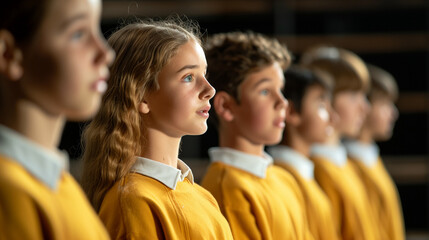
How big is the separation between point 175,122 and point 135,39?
7.7 inches

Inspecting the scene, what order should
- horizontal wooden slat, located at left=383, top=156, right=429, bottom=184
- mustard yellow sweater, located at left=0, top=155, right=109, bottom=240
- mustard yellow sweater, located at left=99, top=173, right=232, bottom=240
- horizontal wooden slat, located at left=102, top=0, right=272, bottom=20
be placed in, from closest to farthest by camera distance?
mustard yellow sweater, located at left=0, top=155, right=109, bottom=240, mustard yellow sweater, located at left=99, top=173, right=232, bottom=240, horizontal wooden slat, located at left=102, top=0, right=272, bottom=20, horizontal wooden slat, located at left=383, top=156, right=429, bottom=184

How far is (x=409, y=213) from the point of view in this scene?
5.07m

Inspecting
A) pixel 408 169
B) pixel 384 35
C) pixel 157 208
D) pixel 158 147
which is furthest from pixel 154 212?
pixel 384 35

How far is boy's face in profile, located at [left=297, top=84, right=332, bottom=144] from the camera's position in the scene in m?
2.58

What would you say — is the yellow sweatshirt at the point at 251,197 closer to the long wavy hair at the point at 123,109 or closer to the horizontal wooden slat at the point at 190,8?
the long wavy hair at the point at 123,109

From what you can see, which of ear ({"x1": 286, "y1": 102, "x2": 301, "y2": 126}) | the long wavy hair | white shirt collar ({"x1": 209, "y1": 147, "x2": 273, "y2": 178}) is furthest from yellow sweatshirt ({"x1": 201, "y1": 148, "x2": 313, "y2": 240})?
ear ({"x1": 286, "y1": 102, "x2": 301, "y2": 126})

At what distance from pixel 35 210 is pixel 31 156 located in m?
0.08

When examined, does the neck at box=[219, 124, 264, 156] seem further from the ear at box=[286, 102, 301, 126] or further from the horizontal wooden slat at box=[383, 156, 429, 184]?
the horizontal wooden slat at box=[383, 156, 429, 184]

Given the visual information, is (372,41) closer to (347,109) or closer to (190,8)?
(190,8)

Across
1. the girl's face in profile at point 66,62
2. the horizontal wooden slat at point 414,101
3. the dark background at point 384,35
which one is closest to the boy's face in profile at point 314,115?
the girl's face in profile at point 66,62

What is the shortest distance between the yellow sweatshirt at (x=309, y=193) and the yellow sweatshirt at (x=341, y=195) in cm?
19

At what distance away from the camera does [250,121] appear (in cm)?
197

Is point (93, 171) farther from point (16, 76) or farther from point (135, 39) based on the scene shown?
point (16, 76)

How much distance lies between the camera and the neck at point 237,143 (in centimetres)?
198
